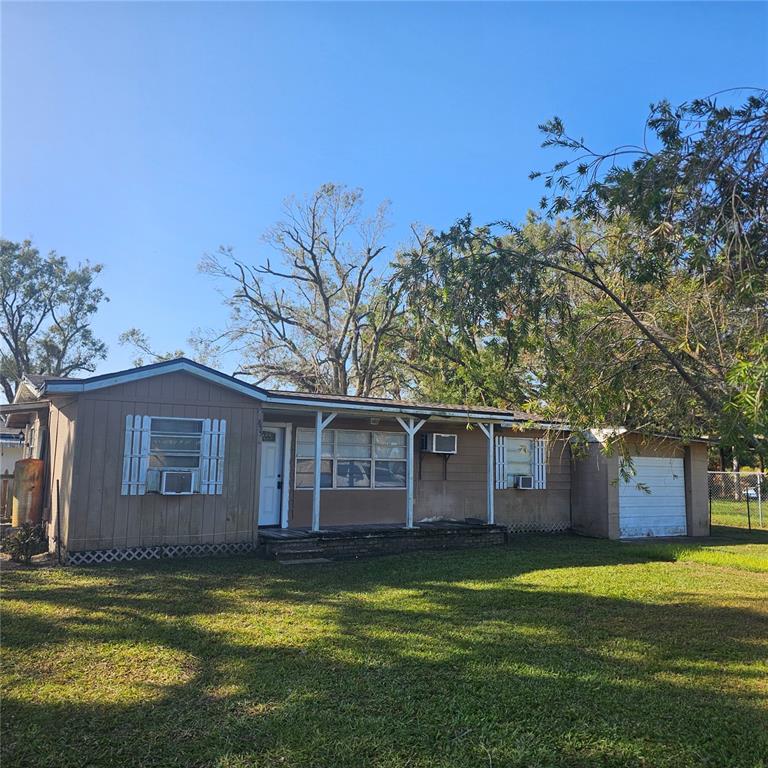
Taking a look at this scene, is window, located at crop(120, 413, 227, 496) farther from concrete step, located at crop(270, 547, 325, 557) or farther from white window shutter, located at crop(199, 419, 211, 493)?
concrete step, located at crop(270, 547, 325, 557)

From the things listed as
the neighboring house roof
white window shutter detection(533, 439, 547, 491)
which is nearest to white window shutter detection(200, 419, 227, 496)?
white window shutter detection(533, 439, 547, 491)

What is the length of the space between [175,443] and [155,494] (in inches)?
33.1

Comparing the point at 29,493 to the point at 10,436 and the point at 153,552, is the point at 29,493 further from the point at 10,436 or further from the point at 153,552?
the point at 10,436

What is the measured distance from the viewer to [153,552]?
9.34 metres

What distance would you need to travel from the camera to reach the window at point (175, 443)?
373 inches

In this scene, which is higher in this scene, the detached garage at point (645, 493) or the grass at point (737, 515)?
the detached garage at point (645, 493)

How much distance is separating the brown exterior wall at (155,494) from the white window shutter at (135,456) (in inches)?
3.3

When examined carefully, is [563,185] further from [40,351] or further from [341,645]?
[40,351]

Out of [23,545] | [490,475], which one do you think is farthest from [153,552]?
[490,475]

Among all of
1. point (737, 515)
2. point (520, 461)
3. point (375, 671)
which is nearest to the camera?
point (375, 671)

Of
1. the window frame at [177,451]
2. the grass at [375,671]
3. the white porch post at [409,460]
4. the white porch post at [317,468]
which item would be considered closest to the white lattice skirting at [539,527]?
the white porch post at [409,460]

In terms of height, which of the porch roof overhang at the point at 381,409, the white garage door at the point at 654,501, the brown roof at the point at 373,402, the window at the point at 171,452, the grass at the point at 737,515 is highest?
the brown roof at the point at 373,402

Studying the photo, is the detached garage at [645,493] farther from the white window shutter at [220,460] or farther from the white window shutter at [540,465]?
the white window shutter at [220,460]

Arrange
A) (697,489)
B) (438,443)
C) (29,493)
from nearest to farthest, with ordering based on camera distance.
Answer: (29,493), (438,443), (697,489)
